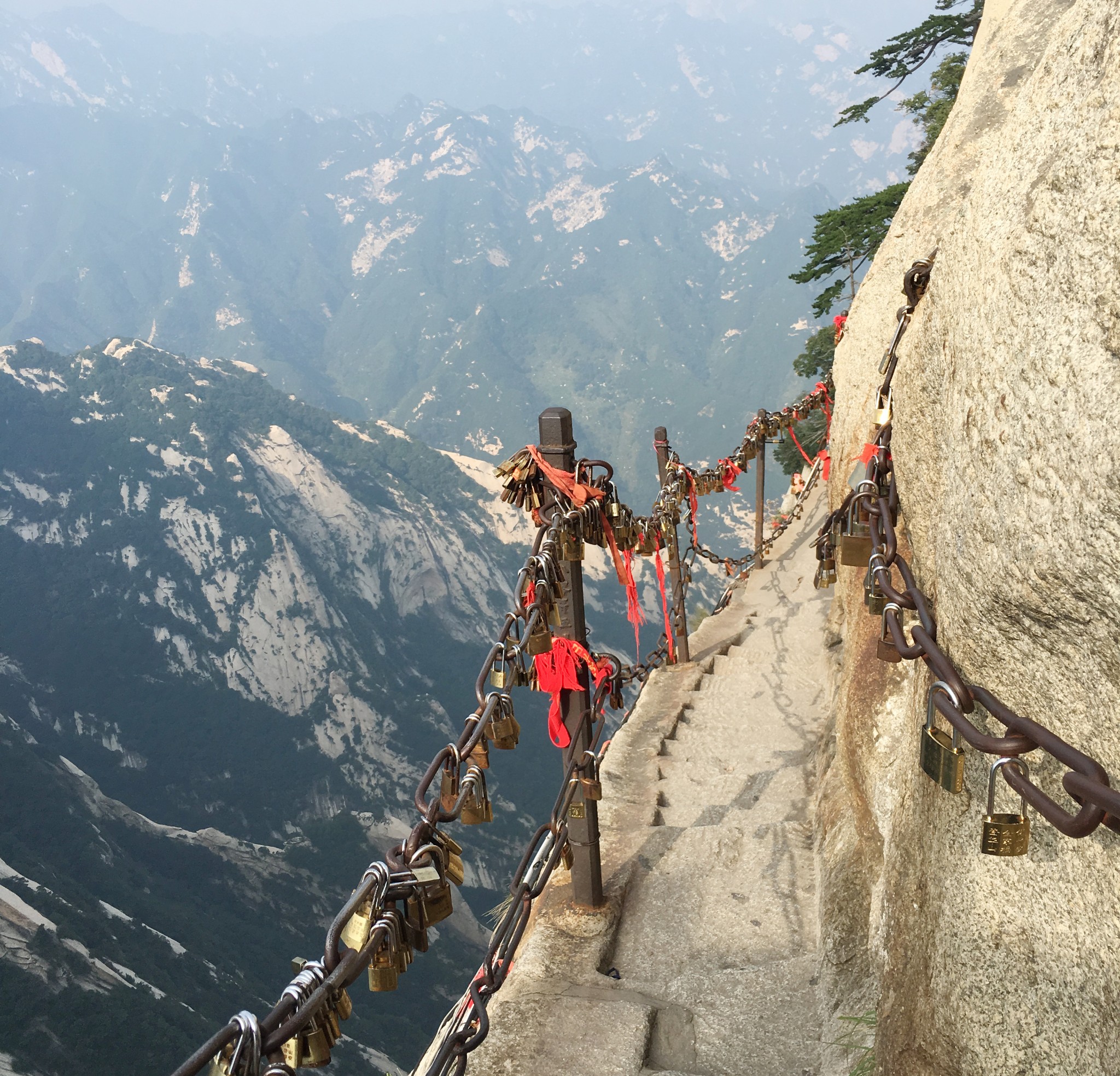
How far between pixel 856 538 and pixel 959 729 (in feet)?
4.18

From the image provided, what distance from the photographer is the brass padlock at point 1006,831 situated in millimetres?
1716

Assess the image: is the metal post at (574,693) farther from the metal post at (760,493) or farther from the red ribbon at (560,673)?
the metal post at (760,493)

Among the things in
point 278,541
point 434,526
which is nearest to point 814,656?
point 278,541

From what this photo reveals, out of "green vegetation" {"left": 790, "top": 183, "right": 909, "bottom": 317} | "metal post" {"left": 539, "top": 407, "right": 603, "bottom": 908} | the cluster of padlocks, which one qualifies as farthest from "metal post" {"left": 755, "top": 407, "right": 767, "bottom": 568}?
the cluster of padlocks

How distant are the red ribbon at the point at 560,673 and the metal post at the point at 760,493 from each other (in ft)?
25.3

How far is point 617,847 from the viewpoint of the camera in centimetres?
565

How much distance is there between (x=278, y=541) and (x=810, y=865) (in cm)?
7252

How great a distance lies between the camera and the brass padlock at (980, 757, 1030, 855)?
1.72m

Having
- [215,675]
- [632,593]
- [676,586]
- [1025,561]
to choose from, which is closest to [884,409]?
[1025,561]

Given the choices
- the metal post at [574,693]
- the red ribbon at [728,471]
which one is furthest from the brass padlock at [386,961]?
the red ribbon at [728,471]

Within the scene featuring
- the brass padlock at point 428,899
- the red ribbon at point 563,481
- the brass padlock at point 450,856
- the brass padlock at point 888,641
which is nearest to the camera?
the brass padlock at point 428,899

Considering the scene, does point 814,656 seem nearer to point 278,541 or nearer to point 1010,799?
point 1010,799

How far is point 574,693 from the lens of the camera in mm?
4480

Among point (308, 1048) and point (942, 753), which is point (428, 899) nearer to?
point (308, 1048)
